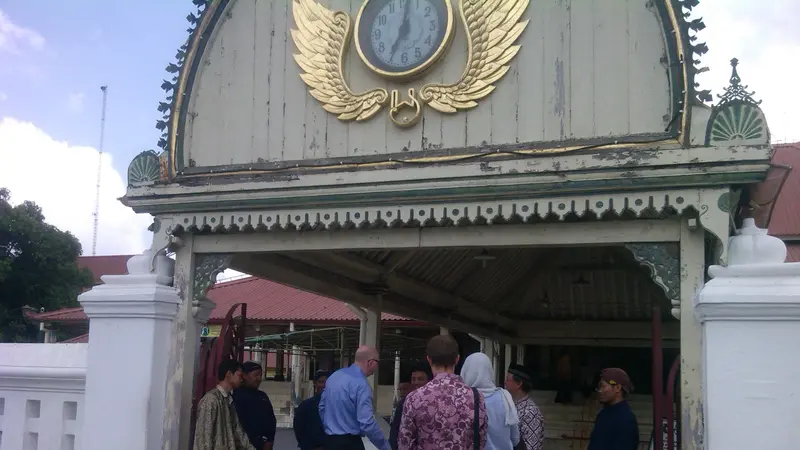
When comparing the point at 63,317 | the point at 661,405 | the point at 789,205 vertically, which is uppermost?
the point at 789,205

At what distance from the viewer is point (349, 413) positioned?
5082mm

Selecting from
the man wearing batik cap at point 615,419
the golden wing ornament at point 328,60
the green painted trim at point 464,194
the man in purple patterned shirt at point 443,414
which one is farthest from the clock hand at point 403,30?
the man wearing batik cap at point 615,419

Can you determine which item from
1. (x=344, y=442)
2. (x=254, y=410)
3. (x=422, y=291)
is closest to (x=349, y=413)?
(x=344, y=442)

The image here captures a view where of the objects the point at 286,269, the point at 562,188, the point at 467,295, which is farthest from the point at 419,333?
the point at 562,188

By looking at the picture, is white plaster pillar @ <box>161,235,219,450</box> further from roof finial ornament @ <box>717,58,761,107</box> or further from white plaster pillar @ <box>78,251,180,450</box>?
roof finial ornament @ <box>717,58,761,107</box>

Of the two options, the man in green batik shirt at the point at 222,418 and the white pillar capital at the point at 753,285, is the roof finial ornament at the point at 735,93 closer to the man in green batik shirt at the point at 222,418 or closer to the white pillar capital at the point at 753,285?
the white pillar capital at the point at 753,285

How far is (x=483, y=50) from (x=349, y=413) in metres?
2.53

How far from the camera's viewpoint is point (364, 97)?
5.64m

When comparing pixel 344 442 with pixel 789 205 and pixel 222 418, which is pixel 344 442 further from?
pixel 789 205

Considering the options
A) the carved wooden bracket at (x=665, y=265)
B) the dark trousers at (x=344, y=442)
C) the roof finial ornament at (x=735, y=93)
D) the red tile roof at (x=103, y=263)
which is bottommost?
the dark trousers at (x=344, y=442)

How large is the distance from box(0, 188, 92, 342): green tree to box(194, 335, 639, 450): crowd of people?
24396 millimetres

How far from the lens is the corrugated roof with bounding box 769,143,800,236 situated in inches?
540

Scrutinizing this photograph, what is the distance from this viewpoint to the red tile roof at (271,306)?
18.1 meters

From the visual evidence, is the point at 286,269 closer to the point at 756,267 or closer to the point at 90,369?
the point at 90,369
